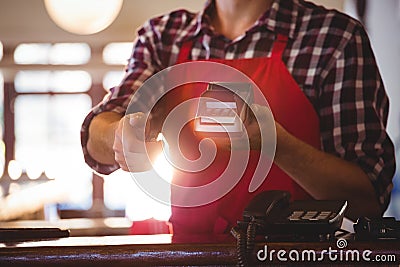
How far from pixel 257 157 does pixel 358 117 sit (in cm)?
21

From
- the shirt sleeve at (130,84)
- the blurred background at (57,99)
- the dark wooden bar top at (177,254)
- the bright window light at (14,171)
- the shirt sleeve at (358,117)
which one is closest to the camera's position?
the dark wooden bar top at (177,254)

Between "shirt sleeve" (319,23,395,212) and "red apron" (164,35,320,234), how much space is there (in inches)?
1.7

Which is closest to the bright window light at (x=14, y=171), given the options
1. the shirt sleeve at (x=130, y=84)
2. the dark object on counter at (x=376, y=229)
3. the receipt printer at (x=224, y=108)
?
the shirt sleeve at (x=130, y=84)

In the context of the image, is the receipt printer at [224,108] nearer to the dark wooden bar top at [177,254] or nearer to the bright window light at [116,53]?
the dark wooden bar top at [177,254]

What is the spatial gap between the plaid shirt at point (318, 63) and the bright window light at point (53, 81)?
13.7ft

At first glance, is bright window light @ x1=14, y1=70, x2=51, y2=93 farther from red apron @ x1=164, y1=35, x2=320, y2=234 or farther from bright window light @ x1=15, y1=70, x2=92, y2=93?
red apron @ x1=164, y1=35, x2=320, y2=234

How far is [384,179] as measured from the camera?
141 centimetres

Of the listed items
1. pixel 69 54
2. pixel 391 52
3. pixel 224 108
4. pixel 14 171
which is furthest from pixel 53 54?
pixel 224 108

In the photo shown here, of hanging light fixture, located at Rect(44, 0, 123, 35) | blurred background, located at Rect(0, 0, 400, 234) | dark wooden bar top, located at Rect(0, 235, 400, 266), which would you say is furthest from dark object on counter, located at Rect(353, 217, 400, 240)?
blurred background, located at Rect(0, 0, 400, 234)

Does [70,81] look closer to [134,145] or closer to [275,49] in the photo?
[275,49]

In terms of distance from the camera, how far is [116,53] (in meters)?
5.64

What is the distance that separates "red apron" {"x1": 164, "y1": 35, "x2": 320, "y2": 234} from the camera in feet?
4.77

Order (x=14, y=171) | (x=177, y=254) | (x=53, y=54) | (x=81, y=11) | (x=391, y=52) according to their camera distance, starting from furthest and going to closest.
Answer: (x=14, y=171) < (x=53, y=54) < (x=391, y=52) < (x=81, y=11) < (x=177, y=254)

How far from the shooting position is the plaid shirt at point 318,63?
4.68 feet
